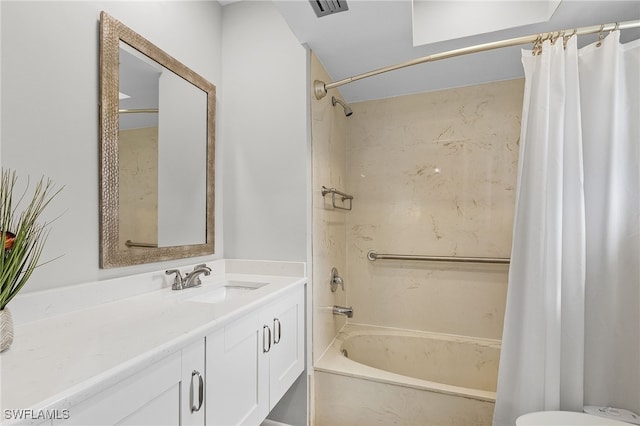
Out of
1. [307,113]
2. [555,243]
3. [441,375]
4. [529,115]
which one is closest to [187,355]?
[307,113]

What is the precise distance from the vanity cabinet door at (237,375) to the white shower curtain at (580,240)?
112 cm

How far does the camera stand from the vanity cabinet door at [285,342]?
1.40 m

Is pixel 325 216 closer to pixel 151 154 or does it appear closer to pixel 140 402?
pixel 151 154

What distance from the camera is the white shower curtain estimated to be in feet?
4.20

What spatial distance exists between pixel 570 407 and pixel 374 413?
920 mm

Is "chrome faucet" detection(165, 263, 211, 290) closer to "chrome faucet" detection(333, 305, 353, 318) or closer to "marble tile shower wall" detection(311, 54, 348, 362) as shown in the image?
"marble tile shower wall" detection(311, 54, 348, 362)

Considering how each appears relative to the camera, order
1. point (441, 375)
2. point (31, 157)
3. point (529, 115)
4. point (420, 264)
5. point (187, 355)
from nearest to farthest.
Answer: point (187, 355) < point (31, 157) < point (529, 115) < point (441, 375) < point (420, 264)

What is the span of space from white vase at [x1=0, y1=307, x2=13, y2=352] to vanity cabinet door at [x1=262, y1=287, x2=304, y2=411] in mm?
789

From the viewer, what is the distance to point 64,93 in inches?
43.5

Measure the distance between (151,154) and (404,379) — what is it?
1794 millimetres

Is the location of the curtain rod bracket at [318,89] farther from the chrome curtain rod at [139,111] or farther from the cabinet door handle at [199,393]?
the cabinet door handle at [199,393]

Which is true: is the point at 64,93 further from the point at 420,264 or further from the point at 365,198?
the point at 420,264

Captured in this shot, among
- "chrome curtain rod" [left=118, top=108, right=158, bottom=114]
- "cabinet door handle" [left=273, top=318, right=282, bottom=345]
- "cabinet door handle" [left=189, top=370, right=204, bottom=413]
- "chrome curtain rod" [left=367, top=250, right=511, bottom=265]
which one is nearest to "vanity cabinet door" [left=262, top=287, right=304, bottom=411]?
"cabinet door handle" [left=273, top=318, right=282, bottom=345]

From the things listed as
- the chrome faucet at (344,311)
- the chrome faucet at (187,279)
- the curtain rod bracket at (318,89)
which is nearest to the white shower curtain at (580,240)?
the chrome faucet at (344,311)
